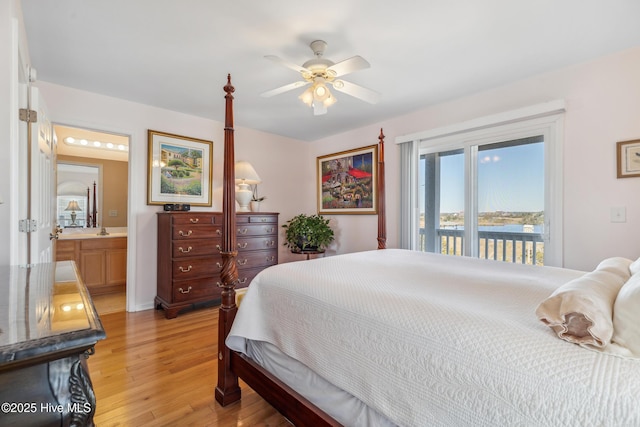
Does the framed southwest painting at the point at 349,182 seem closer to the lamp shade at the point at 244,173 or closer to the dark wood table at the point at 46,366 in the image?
the lamp shade at the point at 244,173

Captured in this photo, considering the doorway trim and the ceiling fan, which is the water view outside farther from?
the doorway trim

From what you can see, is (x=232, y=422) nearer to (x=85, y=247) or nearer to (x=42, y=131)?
(x=42, y=131)

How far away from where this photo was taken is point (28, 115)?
1.80 meters

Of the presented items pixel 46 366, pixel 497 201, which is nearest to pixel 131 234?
pixel 46 366

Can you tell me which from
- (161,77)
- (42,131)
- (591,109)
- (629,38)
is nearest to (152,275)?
(42,131)

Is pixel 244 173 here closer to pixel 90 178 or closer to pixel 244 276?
pixel 244 276

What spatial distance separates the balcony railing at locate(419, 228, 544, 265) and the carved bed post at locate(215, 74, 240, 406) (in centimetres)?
249

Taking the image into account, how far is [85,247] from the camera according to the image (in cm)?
392

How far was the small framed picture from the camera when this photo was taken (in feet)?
7.13

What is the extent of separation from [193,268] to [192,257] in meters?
0.12

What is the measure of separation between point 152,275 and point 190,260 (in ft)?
2.00

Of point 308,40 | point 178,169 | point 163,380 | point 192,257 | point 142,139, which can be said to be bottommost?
point 163,380

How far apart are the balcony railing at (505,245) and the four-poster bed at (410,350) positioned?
1.19 meters

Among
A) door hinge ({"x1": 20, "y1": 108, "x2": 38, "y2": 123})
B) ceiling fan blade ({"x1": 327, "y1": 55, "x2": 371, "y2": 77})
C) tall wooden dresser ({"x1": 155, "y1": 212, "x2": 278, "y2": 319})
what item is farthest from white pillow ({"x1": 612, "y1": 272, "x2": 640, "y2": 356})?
tall wooden dresser ({"x1": 155, "y1": 212, "x2": 278, "y2": 319})
